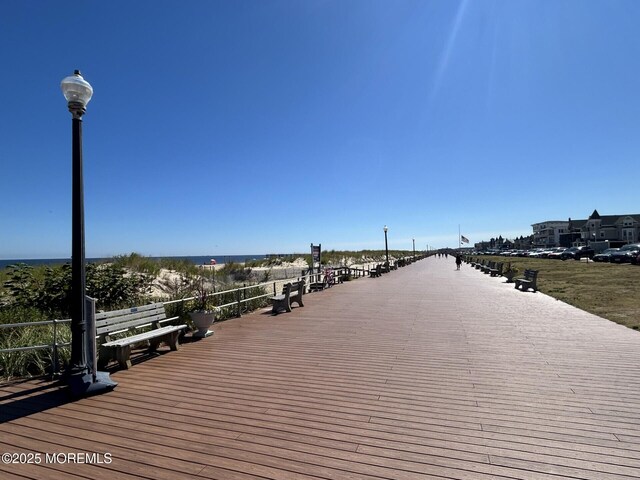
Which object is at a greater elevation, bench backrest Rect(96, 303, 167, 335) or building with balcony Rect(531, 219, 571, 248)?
building with balcony Rect(531, 219, 571, 248)

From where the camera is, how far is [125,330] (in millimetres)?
6363

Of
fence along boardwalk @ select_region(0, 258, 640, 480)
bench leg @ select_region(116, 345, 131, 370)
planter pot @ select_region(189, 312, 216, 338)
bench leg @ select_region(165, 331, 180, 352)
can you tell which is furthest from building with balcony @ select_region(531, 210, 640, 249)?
bench leg @ select_region(116, 345, 131, 370)

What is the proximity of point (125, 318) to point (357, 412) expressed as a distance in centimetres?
426

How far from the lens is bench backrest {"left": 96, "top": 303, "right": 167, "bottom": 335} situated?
5.82 metres

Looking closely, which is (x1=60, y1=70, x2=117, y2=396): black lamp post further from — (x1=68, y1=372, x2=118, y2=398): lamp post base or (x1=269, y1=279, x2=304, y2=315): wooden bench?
(x1=269, y1=279, x2=304, y2=315): wooden bench

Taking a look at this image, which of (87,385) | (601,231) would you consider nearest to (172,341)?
(87,385)

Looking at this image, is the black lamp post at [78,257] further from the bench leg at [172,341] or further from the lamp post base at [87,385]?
the bench leg at [172,341]

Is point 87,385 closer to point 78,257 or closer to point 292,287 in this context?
point 78,257

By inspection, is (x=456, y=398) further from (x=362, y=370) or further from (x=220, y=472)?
(x=220, y=472)

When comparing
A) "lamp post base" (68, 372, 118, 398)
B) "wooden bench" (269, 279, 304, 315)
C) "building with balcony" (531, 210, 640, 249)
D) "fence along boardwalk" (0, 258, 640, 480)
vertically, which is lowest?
"fence along boardwalk" (0, 258, 640, 480)

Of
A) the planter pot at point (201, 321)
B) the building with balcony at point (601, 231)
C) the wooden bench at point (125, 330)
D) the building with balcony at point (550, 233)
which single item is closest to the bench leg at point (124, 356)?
the wooden bench at point (125, 330)

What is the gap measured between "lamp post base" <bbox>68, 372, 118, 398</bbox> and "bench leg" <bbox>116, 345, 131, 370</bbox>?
0.71 meters

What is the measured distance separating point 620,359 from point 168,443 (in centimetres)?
636

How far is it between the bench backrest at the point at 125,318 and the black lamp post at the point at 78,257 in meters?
0.96
